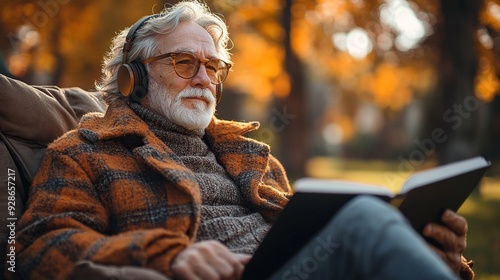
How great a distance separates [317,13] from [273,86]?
203cm

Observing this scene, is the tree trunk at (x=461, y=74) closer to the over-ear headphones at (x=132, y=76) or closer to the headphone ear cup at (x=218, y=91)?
the headphone ear cup at (x=218, y=91)

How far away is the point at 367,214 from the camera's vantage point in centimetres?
191

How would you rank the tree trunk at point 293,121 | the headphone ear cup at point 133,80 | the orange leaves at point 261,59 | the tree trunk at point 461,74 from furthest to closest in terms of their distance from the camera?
the orange leaves at point 261,59
the tree trunk at point 293,121
the tree trunk at point 461,74
the headphone ear cup at point 133,80

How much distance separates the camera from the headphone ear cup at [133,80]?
301 centimetres

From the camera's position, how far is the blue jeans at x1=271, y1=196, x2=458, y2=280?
5.77 ft

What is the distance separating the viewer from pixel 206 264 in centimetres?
209

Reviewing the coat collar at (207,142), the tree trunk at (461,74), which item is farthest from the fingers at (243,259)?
the tree trunk at (461,74)

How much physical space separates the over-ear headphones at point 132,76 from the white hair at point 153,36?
3cm

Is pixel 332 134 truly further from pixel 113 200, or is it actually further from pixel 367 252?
pixel 367 252

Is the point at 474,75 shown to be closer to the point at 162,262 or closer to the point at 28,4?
the point at 28,4

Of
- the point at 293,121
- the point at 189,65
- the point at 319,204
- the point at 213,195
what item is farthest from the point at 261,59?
the point at 319,204

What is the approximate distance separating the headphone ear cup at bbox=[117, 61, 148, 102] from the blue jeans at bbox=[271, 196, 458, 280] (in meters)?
1.30

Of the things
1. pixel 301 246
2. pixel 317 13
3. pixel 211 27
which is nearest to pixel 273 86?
pixel 317 13

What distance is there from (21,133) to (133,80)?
0.55m
